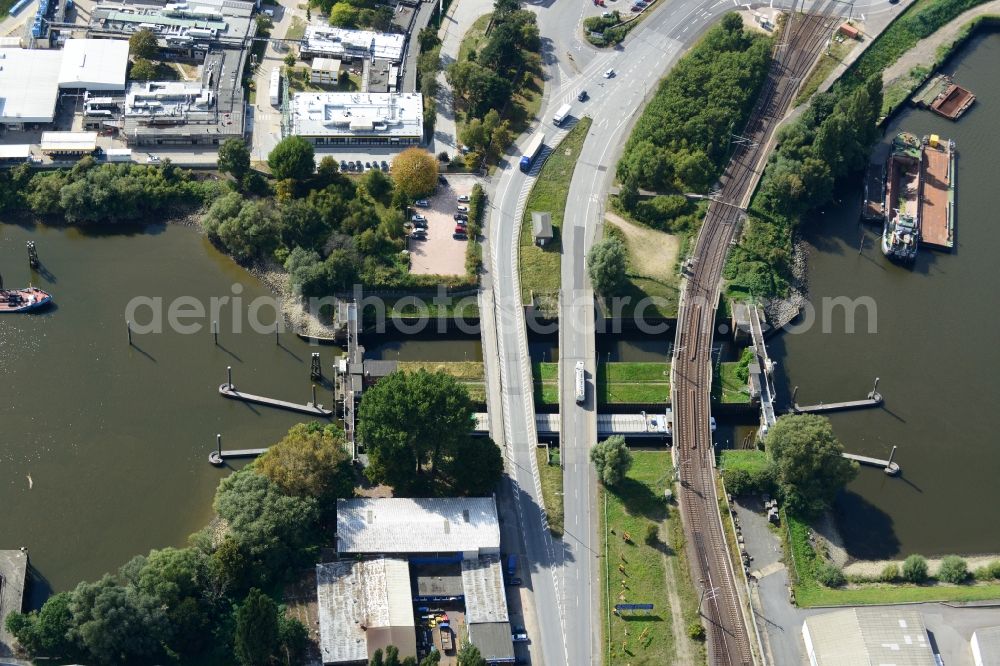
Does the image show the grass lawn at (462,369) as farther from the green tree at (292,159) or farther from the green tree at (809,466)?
the green tree at (809,466)

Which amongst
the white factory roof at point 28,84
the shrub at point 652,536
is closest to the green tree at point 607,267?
the shrub at point 652,536

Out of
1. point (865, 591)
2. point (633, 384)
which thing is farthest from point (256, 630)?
point (865, 591)

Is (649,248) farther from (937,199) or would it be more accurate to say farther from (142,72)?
(142,72)

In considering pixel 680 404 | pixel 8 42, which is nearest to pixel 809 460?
pixel 680 404

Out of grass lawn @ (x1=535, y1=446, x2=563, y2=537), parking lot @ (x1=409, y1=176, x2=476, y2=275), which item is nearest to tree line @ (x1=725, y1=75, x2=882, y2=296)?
parking lot @ (x1=409, y1=176, x2=476, y2=275)

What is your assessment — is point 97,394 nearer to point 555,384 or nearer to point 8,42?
point 555,384

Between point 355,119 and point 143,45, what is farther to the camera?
point 143,45

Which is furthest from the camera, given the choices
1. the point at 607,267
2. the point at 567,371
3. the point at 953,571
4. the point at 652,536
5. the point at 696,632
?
the point at 607,267

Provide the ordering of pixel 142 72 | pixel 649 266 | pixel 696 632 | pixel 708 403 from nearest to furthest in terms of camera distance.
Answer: pixel 696 632 < pixel 708 403 < pixel 649 266 < pixel 142 72
